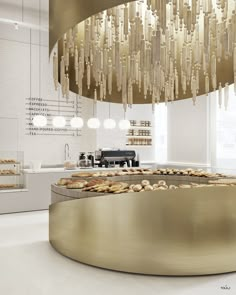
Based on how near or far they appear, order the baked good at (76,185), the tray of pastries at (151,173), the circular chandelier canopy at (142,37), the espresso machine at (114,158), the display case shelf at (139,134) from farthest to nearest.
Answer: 1. the display case shelf at (139,134)
2. the espresso machine at (114,158)
3. the tray of pastries at (151,173)
4. the baked good at (76,185)
5. the circular chandelier canopy at (142,37)

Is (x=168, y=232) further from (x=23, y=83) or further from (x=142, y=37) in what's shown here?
(x=23, y=83)

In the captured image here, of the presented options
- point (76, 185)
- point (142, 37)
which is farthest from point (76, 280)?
point (142, 37)

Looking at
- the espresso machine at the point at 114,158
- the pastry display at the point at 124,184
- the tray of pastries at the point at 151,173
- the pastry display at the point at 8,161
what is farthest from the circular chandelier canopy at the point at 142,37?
the espresso machine at the point at 114,158

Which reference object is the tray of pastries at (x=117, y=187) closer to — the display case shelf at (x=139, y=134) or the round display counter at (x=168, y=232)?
the round display counter at (x=168, y=232)

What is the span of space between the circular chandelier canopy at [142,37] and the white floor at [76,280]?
70.6 inches

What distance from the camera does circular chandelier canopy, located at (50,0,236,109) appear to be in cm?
262

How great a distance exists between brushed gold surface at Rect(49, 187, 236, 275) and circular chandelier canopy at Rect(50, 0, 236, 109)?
3.78ft

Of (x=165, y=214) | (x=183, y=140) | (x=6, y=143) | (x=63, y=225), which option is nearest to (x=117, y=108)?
(x=183, y=140)

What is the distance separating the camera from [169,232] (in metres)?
3.45

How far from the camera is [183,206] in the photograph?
11.5 feet

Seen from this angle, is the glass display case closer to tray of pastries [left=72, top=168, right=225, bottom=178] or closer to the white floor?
tray of pastries [left=72, top=168, right=225, bottom=178]

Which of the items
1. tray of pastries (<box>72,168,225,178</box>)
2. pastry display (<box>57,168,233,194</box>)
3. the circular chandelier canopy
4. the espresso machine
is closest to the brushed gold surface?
pastry display (<box>57,168,233,194</box>)

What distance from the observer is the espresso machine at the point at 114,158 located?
8641 millimetres

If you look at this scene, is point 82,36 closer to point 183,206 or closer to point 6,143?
point 183,206
